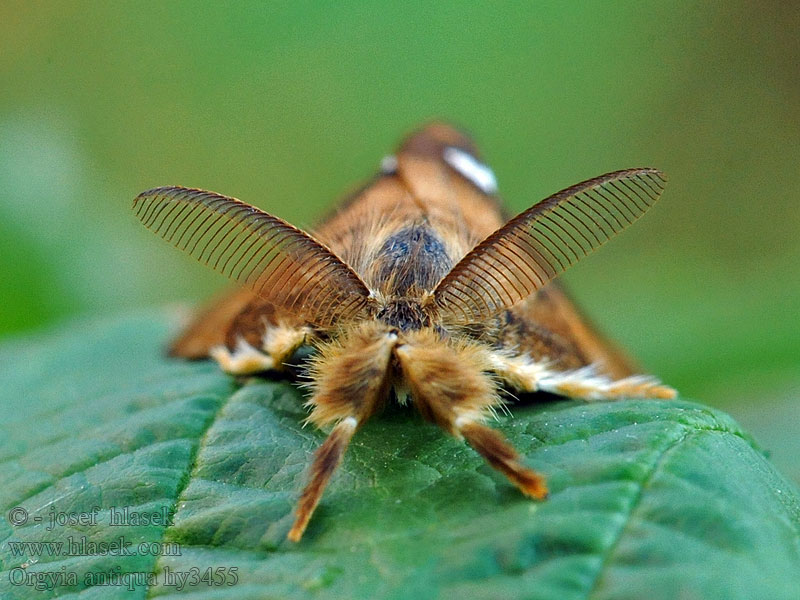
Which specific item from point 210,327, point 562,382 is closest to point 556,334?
point 562,382

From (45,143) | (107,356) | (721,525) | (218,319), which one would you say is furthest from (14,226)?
(721,525)

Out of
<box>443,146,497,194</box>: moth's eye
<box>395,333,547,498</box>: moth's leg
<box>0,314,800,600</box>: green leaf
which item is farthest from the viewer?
<box>443,146,497,194</box>: moth's eye

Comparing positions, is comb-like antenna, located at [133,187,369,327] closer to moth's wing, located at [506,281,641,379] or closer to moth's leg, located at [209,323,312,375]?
moth's leg, located at [209,323,312,375]

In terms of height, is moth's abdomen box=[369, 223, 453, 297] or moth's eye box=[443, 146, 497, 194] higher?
moth's eye box=[443, 146, 497, 194]

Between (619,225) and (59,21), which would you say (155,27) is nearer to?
(59,21)

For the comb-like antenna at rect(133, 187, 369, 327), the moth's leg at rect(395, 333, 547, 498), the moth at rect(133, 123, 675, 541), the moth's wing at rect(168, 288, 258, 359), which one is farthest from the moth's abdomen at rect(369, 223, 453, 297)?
the moth's wing at rect(168, 288, 258, 359)

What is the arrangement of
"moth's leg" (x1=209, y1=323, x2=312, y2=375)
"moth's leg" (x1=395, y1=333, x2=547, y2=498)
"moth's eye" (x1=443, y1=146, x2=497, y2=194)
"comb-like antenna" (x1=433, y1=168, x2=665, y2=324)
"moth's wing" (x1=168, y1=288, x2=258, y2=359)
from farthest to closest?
"moth's eye" (x1=443, y1=146, x2=497, y2=194), "moth's wing" (x1=168, y1=288, x2=258, y2=359), "moth's leg" (x1=209, y1=323, x2=312, y2=375), "comb-like antenna" (x1=433, y1=168, x2=665, y2=324), "moth's leg" (x1=395, y1=333, x2=547, y2=498)

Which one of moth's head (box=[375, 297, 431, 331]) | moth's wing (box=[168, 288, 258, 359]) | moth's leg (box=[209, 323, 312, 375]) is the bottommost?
moth's wing (box=[168, 288, 258, 359])

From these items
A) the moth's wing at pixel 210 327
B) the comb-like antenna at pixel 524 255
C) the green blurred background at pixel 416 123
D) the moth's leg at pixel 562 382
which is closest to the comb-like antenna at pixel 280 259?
the comb-like antenna at pixel 524 255
